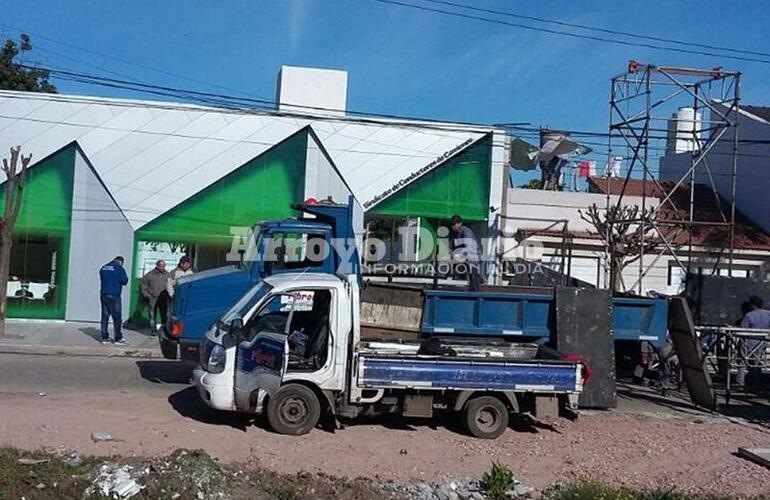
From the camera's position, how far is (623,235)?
21797 mm

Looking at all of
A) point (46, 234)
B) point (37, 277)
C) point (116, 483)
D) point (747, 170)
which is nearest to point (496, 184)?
point (747, 170)

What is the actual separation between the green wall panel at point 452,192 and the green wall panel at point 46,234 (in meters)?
7.52

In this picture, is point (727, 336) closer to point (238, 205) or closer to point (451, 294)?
point (451, 294)

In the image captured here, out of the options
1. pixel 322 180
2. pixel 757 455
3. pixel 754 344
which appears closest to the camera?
pixel 757 455

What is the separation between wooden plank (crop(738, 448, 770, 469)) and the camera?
9.48 meters

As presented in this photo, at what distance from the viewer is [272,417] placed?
976 cm

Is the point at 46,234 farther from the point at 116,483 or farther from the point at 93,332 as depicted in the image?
the point at 116,483

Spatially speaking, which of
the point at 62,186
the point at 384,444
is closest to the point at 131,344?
the point at 62,186

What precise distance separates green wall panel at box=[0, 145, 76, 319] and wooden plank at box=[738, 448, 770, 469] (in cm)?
1635

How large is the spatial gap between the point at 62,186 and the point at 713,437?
1631 centimetres

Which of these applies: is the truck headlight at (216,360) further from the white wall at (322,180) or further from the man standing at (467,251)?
the white wall at (322,180)

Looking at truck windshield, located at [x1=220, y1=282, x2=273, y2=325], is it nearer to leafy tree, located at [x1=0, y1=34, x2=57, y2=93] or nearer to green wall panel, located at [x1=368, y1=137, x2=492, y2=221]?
green wall panel, located at [x1=368, y1=137, x2=492, y2=221]

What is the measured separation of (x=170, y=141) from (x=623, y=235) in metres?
11.5

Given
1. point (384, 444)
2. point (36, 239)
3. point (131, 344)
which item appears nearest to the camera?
point (384, 444)
